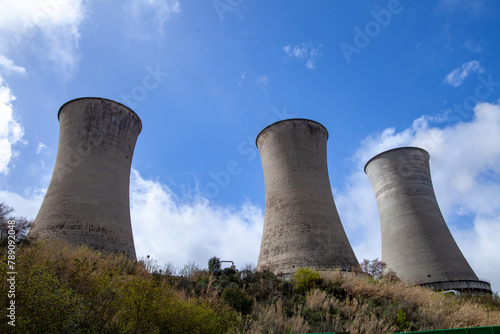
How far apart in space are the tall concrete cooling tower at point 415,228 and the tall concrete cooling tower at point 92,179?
506 inches

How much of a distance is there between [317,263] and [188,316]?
27.1ft

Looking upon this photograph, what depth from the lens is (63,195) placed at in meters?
11.4

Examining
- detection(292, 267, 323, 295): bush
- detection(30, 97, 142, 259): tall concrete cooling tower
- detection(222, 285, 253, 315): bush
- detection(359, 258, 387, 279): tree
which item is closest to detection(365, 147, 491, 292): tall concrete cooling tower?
detection(359, 258, 387, 279): tree

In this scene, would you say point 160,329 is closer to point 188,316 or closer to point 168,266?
point 188,316

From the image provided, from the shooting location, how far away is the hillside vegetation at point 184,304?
4113 mm

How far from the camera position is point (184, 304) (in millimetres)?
5273

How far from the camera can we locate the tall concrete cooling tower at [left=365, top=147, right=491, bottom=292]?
17.2 metres

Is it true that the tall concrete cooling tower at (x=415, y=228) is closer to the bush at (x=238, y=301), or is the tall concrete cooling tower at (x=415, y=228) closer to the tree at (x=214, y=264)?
the tree at (x=214, y=264)

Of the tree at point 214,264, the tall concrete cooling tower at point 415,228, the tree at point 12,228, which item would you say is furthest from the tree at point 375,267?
the tree at point 12,228

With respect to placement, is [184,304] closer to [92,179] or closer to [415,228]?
[92,179]

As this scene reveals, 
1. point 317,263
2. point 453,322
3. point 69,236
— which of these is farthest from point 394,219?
point 69,236

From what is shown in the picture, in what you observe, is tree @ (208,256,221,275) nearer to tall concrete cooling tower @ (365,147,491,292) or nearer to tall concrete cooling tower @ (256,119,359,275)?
tall concrete cooling tower @ (256,119,359,275)

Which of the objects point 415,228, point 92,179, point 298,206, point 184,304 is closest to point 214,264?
point 298,206

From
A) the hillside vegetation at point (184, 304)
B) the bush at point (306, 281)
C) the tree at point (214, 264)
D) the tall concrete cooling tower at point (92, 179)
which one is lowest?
the hillside vegetation at point (184, 304)
